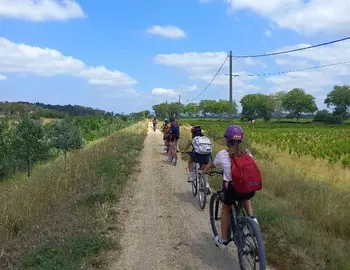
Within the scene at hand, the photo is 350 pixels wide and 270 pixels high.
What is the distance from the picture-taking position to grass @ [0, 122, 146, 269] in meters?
5.55

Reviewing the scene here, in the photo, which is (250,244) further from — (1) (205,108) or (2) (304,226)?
(1) (205,108)

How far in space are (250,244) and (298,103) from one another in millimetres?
137027

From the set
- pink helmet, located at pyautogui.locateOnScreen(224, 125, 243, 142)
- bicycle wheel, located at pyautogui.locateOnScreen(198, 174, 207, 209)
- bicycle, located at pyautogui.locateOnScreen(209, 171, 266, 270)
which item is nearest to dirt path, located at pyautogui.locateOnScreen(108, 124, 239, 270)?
bicycle wheel, located at pyautogui.locateOnScreen(198, 174, 207, 209)

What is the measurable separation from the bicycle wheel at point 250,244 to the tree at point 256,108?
141650 mm

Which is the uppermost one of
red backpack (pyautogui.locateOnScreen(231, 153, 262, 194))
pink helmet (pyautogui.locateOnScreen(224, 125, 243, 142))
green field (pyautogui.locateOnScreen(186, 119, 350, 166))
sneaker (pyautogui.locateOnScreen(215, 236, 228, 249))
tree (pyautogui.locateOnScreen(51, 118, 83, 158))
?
pink helmet (pyautogui.locateOnScreen(224, 125, 243, 142))

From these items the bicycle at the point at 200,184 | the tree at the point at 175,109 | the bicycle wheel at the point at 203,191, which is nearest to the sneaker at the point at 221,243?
the bicycle at the point at 200,184

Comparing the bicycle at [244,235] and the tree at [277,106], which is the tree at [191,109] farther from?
the bicycle at [244,235]

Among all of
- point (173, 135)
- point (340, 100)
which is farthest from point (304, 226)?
point (340, 100)

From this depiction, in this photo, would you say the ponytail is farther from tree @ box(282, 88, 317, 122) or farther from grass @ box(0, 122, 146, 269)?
tree @ box(282, 88, 317, 122)

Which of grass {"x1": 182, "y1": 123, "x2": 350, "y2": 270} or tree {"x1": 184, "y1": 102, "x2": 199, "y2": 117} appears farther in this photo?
tree {"x1": 184, "y1": 102, "x2": 199, "y2": 117}

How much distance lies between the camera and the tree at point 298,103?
443 feet

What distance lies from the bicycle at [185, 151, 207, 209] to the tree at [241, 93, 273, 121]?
13701 cm

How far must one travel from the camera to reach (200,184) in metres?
9.05

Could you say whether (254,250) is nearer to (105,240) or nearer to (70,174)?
(105,240)
